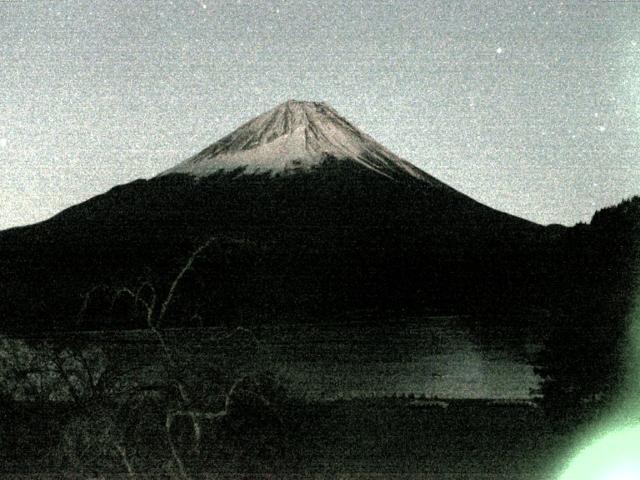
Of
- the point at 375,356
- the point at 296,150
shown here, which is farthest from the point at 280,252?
the point at 296,150

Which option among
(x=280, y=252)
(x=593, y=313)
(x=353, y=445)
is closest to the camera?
(x=593, y=313)

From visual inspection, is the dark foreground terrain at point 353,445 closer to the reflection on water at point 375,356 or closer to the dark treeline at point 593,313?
the dark treeline at point 593,313

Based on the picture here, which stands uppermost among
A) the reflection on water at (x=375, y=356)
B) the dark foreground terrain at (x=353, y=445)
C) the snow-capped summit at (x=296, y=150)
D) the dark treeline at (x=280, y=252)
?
the snow-capped summit at (x=296, y=150)

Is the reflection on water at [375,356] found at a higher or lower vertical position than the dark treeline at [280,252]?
lower

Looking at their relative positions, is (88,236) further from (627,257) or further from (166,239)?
(627,257)

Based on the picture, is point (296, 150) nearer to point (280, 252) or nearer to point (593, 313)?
point (280, 252)

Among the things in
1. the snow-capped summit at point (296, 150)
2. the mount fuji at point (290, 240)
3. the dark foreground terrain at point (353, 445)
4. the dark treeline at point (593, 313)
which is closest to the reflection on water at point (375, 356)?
the mount fuji at point (290, 240)
